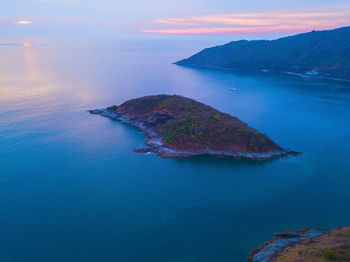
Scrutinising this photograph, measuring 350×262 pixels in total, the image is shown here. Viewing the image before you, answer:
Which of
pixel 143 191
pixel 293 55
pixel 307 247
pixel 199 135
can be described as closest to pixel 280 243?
pixel 307 247

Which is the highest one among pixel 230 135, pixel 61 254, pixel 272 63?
pixel 272 63

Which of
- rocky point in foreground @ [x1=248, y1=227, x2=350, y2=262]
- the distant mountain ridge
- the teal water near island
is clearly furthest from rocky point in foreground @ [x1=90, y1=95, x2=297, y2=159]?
the distant mountain ridge

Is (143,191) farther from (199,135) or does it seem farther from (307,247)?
(307,247)

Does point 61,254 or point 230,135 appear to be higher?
point 230,135

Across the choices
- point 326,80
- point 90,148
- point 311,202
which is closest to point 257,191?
point 311,202

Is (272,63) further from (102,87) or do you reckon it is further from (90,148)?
(90,148)

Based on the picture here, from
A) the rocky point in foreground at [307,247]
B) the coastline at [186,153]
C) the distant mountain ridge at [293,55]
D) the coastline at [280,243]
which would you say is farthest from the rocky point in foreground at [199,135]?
the distant mountain ridge at [293,55]

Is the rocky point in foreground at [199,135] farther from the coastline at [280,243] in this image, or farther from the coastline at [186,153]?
the coastline at [280,243]
